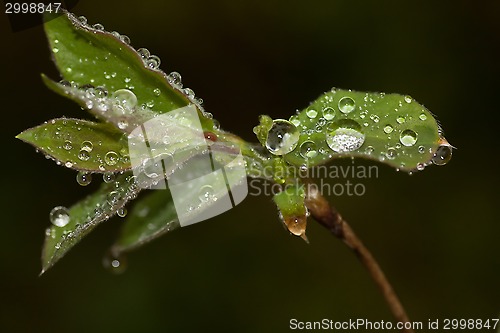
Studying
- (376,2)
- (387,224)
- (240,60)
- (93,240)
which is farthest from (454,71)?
(93,240)

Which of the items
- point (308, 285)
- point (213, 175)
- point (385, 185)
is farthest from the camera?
point (385, 185)

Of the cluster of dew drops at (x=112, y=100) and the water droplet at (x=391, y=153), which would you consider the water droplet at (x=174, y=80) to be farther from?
the water droplet at (x=391, y=153)

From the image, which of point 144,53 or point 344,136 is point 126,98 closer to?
point 144,53

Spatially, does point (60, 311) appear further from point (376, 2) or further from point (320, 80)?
point (376, 2)

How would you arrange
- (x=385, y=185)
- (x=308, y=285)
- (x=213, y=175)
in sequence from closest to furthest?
(x=213, y=175)
(x=308, y=285)
(x=385, y=185)

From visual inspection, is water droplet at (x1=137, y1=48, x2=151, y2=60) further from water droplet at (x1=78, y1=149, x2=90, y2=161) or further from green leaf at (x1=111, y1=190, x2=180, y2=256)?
green leaf at (x1=111, y1=190, x2=180, y2=256)

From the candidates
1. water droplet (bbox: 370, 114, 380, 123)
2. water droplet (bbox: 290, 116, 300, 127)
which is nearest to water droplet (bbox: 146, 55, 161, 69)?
water droplet (bbox: 290, 116, 300, 127)
